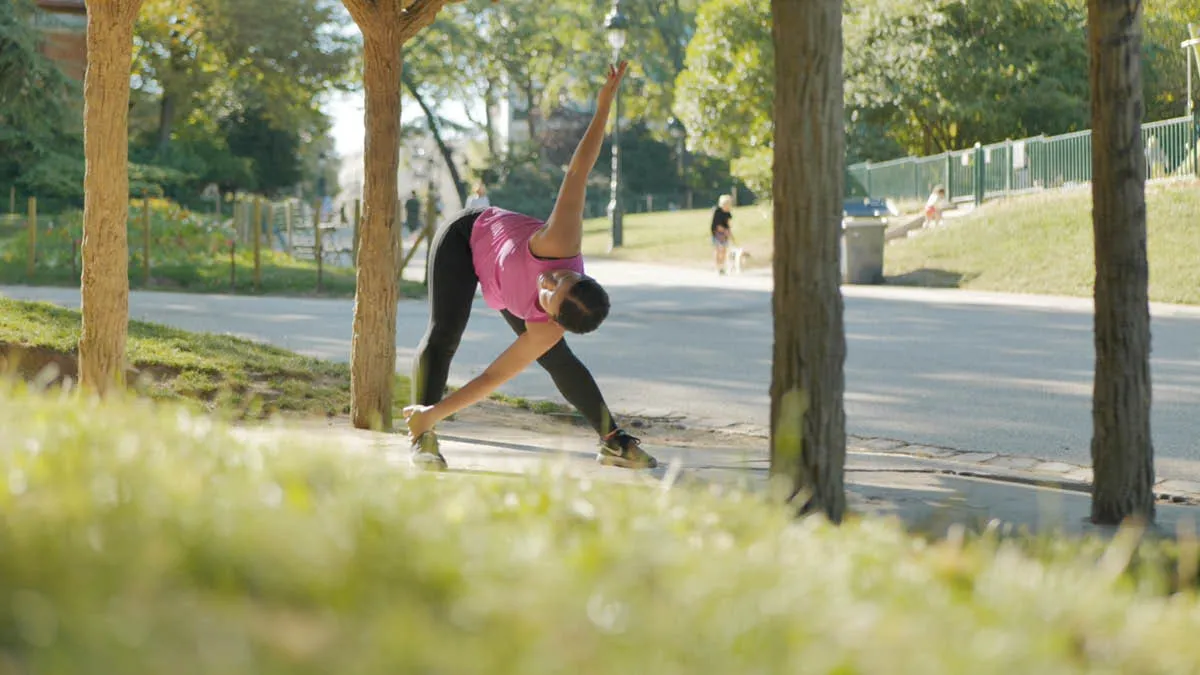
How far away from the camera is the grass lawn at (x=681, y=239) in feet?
129

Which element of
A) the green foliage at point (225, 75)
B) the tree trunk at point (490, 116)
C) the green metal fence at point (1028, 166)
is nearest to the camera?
the green metal fence at point (1028, 166)

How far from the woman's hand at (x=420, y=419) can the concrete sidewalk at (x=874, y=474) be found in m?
0.16

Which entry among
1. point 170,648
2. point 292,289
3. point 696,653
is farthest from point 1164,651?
point 292,289

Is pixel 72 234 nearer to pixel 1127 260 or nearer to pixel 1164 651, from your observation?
pixel 1127 260

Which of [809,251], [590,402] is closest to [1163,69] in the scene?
[590,402]

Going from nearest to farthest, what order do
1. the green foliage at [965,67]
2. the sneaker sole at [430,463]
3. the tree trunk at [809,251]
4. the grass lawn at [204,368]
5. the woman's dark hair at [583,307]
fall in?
the tree trunk at [809,251]
the woman's dark hair at [583,307]
the sneaker sole at [430,463]
the grass lawn at [204,368]
the green foliage at [965,67]

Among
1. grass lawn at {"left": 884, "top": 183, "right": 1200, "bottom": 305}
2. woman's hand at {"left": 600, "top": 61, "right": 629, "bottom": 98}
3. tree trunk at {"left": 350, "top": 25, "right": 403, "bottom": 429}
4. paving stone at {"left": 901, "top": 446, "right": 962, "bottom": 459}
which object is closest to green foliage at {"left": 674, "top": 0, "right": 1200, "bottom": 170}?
grass lawn at {"left": 884, "top": 183, "right": 1200, "bottom": 305}

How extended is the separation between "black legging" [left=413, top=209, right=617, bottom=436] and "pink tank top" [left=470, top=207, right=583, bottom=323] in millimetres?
73

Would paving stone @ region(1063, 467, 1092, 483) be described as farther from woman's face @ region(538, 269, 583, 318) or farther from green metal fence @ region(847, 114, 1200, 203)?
green metal fence @ region(847, 114, 1200, 203)

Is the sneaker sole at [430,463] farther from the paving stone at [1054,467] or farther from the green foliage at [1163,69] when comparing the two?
the green foliage at [1163,69]

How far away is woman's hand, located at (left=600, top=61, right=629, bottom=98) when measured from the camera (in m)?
6.10

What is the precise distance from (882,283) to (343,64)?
1128 inches

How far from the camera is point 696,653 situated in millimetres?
2346

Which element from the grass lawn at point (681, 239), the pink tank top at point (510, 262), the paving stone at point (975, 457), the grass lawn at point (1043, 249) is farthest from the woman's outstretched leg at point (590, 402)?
the grass lawn at point (681, 239)
